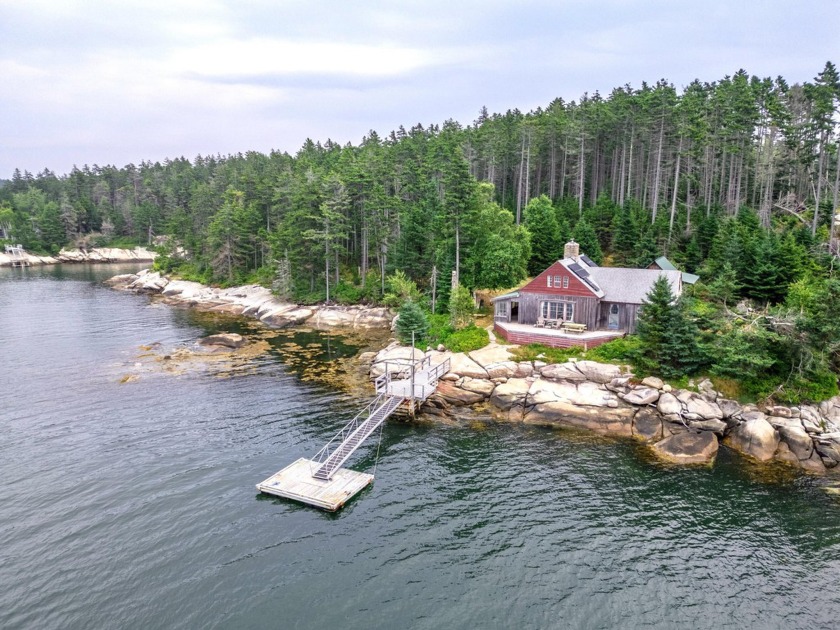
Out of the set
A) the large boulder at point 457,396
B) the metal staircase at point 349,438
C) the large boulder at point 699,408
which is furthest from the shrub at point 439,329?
the large boulder at point 699,408

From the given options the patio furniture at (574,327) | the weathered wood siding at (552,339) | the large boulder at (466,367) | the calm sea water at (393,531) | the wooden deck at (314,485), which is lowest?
the calm sea water at (393,531)

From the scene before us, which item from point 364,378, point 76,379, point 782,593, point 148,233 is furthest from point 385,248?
point 148,233

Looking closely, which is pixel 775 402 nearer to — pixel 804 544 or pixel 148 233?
pixel 804 544

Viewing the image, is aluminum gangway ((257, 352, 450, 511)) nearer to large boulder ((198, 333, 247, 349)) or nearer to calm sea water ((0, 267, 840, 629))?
calm sea water ((0, 267, 840, 629))

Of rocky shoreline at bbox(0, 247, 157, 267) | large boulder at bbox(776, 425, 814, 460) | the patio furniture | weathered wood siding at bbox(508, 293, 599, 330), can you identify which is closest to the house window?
weathered wood siding at bbox(508, 293, 599, 330)

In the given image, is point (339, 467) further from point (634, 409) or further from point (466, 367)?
point (634, 409)

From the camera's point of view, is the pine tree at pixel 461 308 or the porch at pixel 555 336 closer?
the porch at pixel 555 336

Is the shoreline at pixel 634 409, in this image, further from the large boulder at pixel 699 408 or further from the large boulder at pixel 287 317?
the large boulder at pixel 287 317
